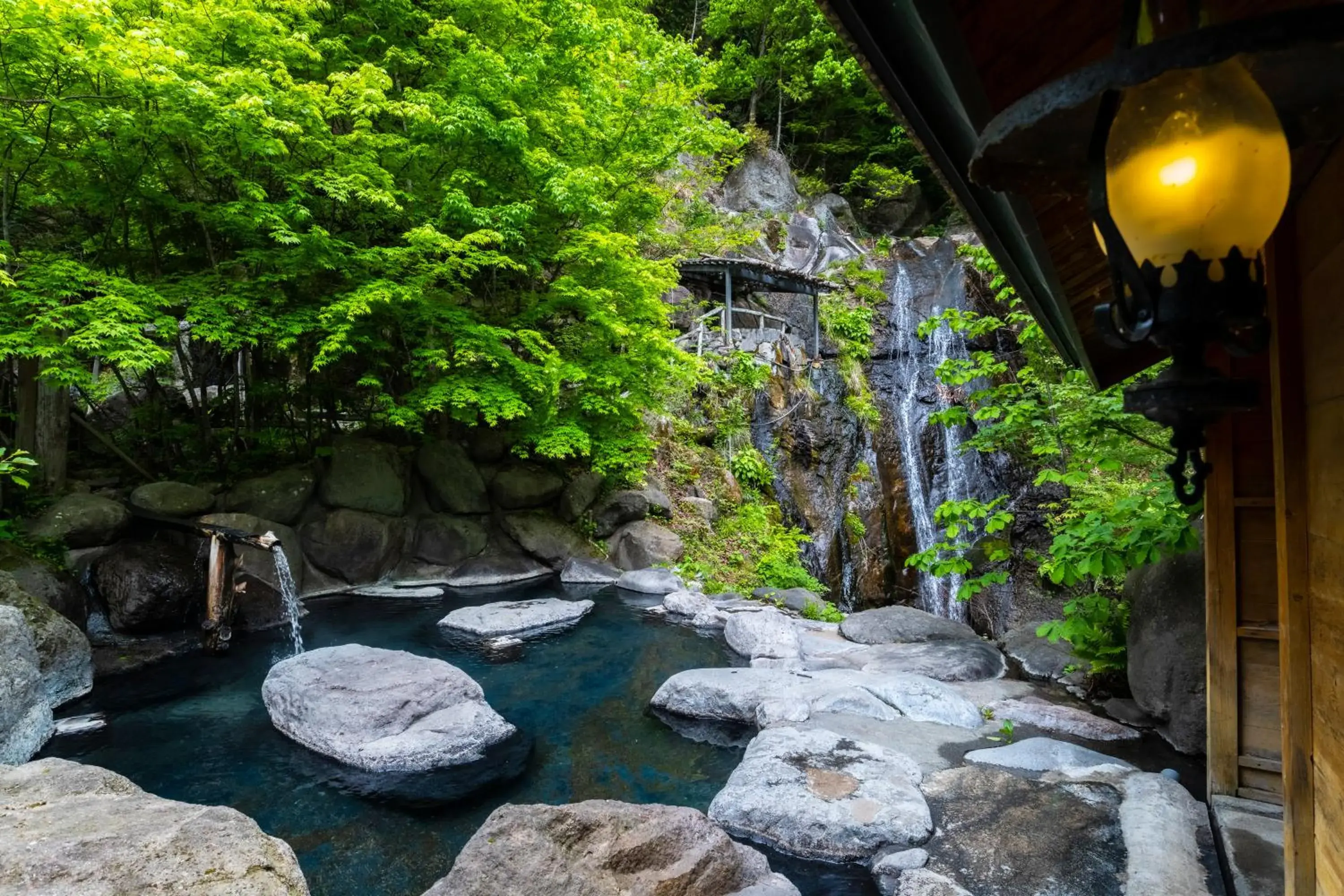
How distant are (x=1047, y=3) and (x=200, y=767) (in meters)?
6.78

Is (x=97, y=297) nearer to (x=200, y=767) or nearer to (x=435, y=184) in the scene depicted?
(x=435, y=184)

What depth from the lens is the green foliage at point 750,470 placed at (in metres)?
14.4

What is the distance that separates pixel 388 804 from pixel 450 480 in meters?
7.81

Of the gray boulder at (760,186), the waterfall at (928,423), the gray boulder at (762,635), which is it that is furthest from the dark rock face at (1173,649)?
the gray boulder at (760,186)

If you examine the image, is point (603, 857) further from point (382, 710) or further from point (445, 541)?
point (445, 541)

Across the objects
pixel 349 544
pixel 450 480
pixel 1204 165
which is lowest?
pixel 349 544

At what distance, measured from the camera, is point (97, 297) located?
7516mm

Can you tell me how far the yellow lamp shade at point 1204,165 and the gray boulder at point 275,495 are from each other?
11.3 m

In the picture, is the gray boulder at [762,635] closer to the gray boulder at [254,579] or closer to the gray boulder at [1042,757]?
the gray boulder at [1042,757]

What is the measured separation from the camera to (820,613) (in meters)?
9.59

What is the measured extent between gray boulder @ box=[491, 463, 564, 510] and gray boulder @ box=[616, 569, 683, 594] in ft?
7.56

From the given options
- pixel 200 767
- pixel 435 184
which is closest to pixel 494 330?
pixel 435 184

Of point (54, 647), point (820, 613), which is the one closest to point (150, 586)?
point (54, 647)

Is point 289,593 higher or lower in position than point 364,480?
lower
